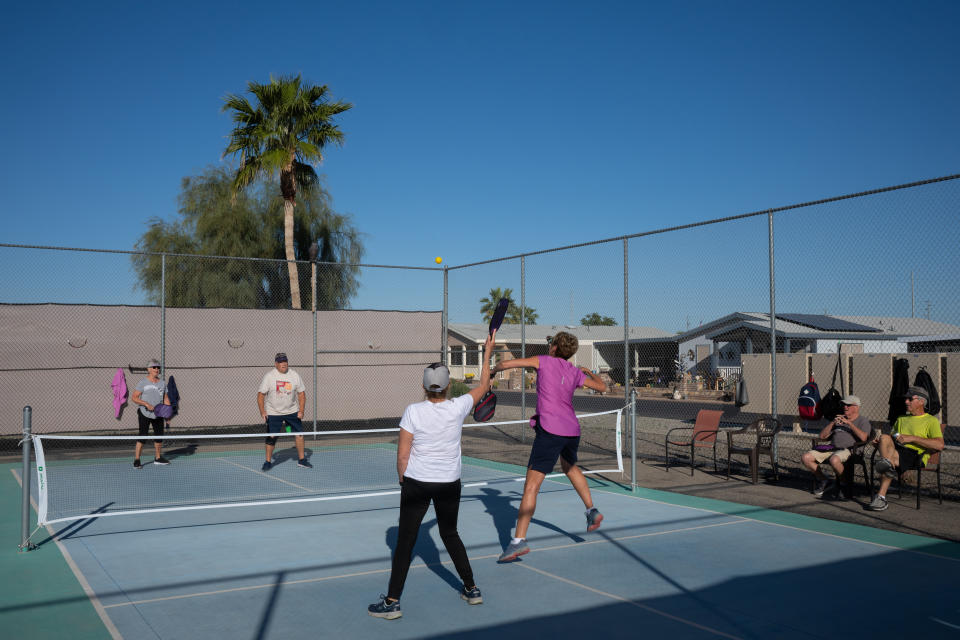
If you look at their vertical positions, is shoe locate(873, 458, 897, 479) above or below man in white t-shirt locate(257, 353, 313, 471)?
below

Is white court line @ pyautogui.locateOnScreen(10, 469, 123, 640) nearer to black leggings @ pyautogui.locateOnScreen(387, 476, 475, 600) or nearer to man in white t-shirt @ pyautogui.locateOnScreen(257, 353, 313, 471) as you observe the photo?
black leggings @ pyautogui.locateOnScreen(387, 476, 475, 600)

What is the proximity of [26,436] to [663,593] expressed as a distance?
211 inches

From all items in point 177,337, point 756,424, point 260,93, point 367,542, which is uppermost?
point 260,93

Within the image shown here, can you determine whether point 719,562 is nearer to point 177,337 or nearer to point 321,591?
point 321,591

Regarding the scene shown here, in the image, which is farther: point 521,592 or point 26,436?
point 26,436

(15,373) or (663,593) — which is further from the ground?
(15,373)

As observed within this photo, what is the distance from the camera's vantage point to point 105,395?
44.9ft

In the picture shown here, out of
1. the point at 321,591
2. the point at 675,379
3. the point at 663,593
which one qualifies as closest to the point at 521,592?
the point at 663,593

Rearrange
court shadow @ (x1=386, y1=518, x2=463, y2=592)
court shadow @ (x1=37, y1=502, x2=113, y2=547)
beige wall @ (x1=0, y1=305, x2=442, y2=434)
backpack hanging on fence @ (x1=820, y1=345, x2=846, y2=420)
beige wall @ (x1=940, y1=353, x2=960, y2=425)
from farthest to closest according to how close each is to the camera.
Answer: beige wall @ (x1=0, y1=305, x2=442, y2=434)
backpack hanging on fence @ (x1=820, y1=345, x2=846, y2=420)
beige wall @ (x1=940, y1=353, x2=960, y2=425)
court shadow @ (x1=37, y1=502, x2=113, y2=547)
court shadow @ (x1=386, y1=518, x2=463, y2=592)

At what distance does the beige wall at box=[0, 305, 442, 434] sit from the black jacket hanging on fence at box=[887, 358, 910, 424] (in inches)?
379

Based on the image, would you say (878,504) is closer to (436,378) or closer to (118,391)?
(436,378)

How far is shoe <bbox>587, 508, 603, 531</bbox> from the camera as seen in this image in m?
6.90

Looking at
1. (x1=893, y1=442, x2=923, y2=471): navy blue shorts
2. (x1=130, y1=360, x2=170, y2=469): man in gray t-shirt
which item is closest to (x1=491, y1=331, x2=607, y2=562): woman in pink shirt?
(x1=893, y1=442, x2=923, y2=471): navy blue shorts

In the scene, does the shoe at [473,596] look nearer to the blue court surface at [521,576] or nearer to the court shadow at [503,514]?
the blue court surface at [521,576]
